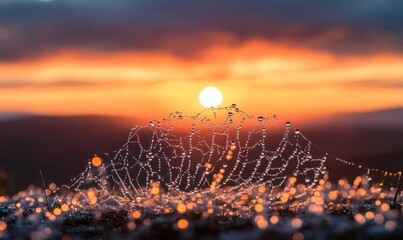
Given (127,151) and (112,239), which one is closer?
(112,239)

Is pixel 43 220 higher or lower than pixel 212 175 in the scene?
lower

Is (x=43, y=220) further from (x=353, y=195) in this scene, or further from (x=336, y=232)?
(x=353, y=195)

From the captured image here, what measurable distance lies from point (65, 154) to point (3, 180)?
97.9 ft

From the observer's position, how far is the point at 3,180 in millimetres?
37719

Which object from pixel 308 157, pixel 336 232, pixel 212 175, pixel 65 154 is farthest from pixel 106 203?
pixel 65 154

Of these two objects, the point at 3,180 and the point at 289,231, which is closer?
the point at 289,231

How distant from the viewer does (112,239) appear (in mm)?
10977

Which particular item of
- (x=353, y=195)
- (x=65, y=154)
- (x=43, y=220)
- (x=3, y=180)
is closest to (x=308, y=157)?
(x=353, y=195)

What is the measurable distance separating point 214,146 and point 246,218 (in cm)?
277

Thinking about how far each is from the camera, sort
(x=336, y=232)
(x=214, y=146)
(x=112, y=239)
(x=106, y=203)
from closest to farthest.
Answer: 1. (x=336, y=232)
2. (x=112, y=239)
3. (x=214, y=146)
4. (x=106, y=203)

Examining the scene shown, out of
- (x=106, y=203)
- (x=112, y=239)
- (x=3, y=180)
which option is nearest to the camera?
(x=112, y=239)

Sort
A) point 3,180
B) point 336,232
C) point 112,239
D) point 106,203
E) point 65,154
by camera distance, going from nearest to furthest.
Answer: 1. point 336,232
2. point 112,239
3. point 106,203
4. point 3,180
5. point 65,154

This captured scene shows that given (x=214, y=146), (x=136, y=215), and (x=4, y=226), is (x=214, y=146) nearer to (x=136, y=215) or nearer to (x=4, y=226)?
(x=136, y=215)

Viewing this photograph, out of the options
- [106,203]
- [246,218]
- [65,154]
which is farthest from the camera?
[65,154]
